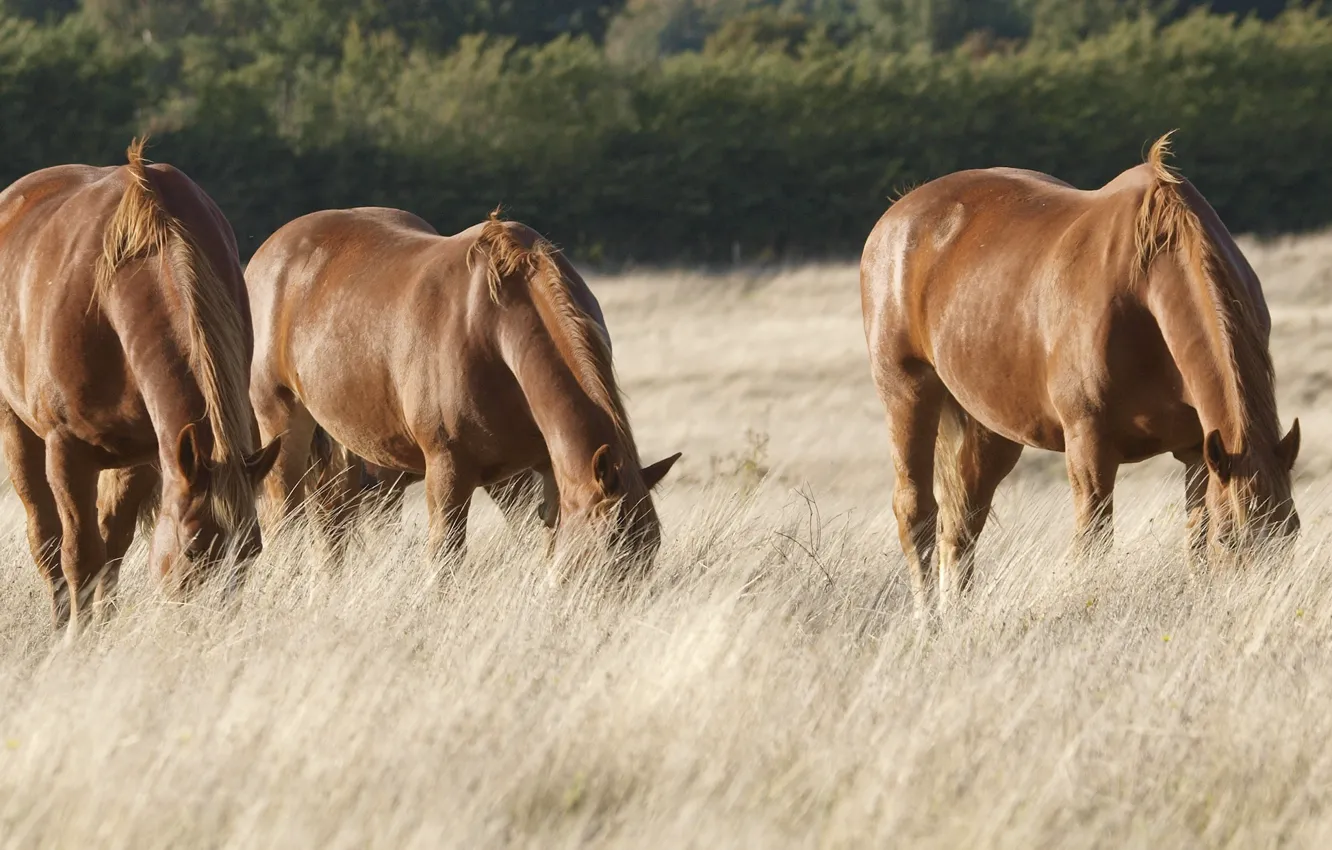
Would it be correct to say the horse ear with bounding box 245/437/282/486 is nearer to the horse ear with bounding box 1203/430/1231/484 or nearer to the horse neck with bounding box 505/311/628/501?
the horse neck with bounding box 505/311/628/501

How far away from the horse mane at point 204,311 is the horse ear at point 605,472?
3.36 ft

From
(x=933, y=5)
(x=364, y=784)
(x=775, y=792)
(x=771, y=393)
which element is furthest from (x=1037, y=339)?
(x=933, y=5)

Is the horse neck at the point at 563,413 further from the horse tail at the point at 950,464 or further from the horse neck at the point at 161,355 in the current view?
the horse tail at the point at 950,464

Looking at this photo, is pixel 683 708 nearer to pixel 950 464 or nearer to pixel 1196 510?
pixel 1196 510

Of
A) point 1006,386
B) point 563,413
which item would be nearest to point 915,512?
point 1006,386

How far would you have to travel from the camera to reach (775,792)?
338 centimetres

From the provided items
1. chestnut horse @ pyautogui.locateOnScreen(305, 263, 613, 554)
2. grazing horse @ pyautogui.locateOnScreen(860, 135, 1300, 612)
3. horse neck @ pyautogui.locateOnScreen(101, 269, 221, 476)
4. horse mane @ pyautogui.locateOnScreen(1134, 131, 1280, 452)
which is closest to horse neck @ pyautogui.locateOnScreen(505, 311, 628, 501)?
chestnut horse @ pyautogui.locateOnScreen(305, 263, 613, 554)

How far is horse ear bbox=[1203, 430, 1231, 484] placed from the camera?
4734 mm

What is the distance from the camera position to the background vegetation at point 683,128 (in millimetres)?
22797

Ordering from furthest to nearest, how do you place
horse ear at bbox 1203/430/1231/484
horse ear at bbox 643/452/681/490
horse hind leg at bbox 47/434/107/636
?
horse hind leg at bbox 47/434/107/636 → horse ear at bbox 643/452/681/490 → horse ear at bbox 1203/430/1231/484

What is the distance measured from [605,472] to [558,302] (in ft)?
2.97

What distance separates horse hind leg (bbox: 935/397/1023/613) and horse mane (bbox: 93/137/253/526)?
9.89ft

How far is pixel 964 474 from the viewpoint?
6.80 metres

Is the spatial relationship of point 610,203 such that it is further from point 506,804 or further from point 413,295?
point 506,804
